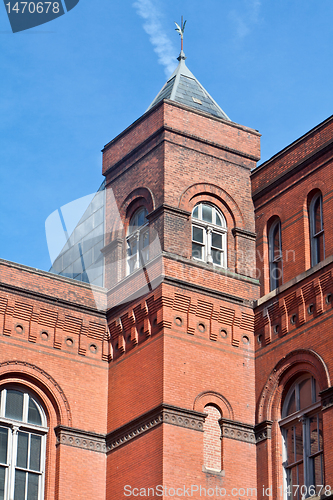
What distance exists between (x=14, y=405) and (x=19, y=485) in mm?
1995

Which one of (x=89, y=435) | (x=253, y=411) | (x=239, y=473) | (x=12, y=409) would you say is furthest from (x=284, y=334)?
(x=12, y=409)

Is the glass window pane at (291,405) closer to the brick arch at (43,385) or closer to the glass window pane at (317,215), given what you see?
the glass window pane at (317,215)

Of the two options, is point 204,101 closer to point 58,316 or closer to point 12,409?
point 58,316

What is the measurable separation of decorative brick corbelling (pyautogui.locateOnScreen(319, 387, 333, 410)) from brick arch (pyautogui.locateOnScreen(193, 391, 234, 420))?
9.34ft

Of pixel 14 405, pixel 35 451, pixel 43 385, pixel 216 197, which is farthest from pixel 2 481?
pixel 216 197

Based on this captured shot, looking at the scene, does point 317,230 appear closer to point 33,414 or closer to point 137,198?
point 137,198

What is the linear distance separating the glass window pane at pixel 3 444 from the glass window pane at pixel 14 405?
0.38 metres

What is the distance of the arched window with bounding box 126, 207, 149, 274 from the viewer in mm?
25922

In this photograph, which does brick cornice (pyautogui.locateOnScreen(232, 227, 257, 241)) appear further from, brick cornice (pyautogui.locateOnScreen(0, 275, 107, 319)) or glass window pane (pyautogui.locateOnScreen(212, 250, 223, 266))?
brick cornice (pyautogui.locateOnScreen(0, 275, 107, 319))

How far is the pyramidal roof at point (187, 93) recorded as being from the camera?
28.0 metres

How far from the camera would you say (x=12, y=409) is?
23875 millimetres

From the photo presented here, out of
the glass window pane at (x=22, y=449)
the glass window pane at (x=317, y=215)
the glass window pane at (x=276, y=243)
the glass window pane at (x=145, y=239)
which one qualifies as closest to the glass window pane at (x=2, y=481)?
the glass window pane at (x=22, y=449)

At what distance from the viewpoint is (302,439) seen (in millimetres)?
22547

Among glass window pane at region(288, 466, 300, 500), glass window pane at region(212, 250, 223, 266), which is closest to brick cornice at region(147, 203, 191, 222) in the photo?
glass window pane at region(212, 250, 223, 266)
